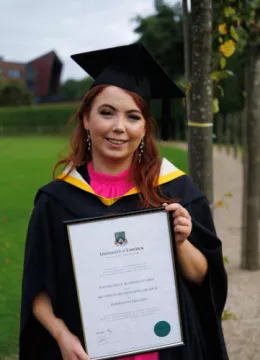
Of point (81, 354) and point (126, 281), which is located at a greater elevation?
point (126, 281)

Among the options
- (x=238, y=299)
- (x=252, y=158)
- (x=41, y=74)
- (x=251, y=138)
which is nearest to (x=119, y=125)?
(x=238, y=299)

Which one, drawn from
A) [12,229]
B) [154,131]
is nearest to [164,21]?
[12,229]

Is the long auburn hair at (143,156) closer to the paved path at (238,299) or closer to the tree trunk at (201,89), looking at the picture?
the tree trunk at (201,89)

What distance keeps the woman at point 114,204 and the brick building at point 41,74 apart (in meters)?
82.2

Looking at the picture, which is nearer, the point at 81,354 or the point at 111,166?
the point at 81,354

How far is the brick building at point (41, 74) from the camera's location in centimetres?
8506

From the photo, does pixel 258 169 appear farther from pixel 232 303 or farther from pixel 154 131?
pixel 154 131

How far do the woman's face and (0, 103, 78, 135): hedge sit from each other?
5002cm

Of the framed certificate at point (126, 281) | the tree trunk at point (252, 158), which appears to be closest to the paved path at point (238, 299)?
the tree trunk at point (252, 158)

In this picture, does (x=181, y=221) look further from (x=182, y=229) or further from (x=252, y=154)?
(x=252, y=154)

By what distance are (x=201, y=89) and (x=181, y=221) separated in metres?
1.97

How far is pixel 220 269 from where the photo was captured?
2.35m

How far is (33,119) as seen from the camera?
5419cm

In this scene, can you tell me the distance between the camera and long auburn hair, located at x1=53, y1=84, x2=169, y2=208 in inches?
88.4
